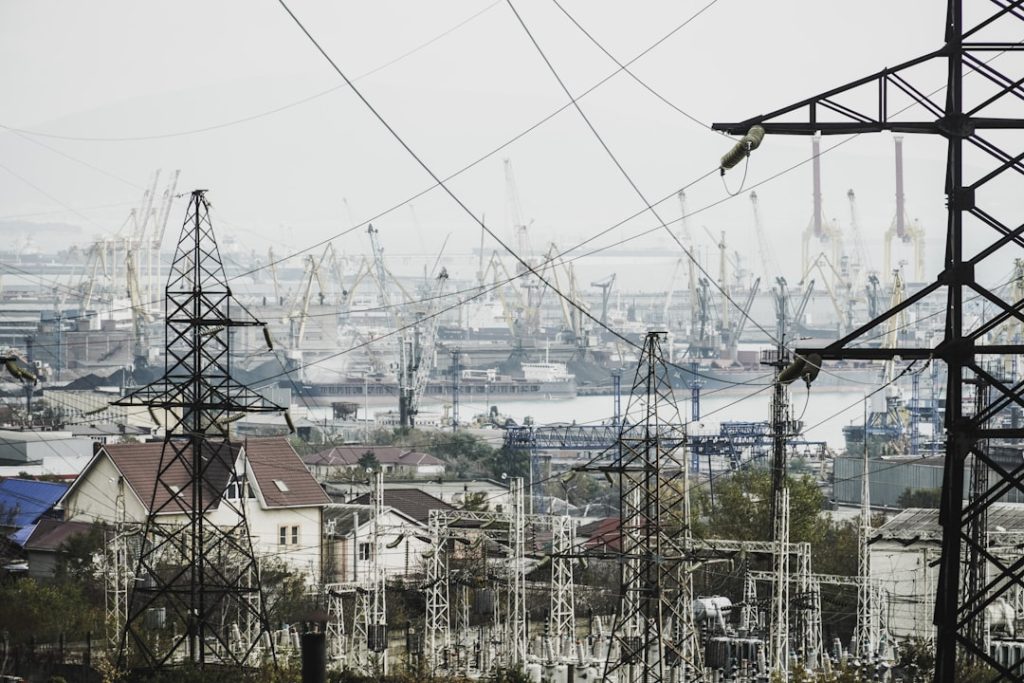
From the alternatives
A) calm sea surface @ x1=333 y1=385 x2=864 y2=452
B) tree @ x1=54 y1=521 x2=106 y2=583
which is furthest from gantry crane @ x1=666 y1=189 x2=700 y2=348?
tree @ x1=54 y1=521 x2=106 y2=583

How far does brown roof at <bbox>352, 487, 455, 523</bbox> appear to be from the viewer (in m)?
22.7

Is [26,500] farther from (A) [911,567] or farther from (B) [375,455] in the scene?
(B) [375,455]

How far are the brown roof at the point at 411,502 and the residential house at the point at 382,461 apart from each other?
7.19 m

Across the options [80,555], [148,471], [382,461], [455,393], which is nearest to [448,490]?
[382,461]

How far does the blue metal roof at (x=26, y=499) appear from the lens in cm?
2148

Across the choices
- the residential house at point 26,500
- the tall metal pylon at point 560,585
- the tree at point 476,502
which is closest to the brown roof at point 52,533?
the residential house at point 26,500

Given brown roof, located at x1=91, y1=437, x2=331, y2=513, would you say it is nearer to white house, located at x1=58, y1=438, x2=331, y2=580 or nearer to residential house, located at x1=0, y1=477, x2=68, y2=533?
white house, located at x1=58, y1=438, x2=331, y2=580

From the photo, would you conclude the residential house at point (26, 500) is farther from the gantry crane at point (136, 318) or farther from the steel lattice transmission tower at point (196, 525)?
the gantry crane at point (136, 318)

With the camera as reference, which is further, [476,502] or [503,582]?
[476,502]

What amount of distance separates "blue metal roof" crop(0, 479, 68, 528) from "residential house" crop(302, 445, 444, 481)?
8677mm

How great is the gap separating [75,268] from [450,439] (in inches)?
2711

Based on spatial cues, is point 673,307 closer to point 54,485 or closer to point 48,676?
point 54,485

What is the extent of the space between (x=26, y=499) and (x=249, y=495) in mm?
4414

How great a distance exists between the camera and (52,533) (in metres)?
19.7
